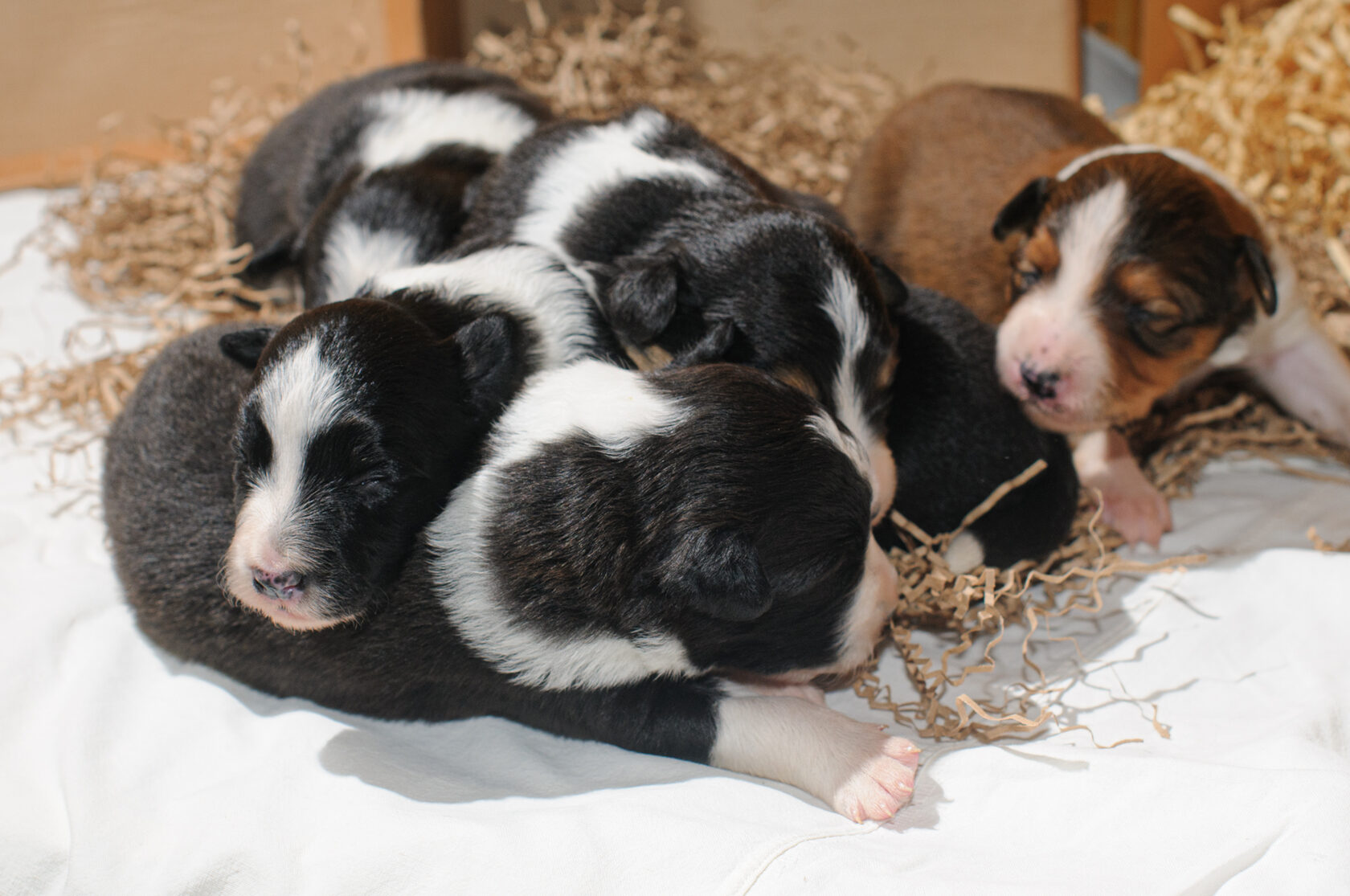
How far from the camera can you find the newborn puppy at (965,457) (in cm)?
326

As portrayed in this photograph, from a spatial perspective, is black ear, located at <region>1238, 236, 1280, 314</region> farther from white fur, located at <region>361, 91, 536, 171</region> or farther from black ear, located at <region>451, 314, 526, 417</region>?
white fur, located at <region>361, 91, 536, 171</region>

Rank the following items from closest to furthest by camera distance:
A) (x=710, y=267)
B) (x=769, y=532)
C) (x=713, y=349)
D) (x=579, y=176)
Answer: (x=769, y=532) → (x=713, y=349) → (x=710, y=267) → (x=579, y=176)

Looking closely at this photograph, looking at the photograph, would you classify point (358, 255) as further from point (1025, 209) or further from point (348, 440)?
point (1025, 209)

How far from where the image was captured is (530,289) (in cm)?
321

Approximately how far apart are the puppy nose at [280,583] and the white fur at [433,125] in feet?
6.93

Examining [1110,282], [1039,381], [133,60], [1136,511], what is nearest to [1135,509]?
[1136,511]

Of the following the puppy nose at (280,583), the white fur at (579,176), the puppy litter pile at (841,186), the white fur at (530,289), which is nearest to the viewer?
the puppy nose at (280,583)

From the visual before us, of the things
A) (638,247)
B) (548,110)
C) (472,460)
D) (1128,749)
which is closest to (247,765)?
(472,460)

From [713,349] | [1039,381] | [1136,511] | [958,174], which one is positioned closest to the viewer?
[713,349]

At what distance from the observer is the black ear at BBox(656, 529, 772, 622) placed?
94.3 inches

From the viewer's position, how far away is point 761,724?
2783 millimetres

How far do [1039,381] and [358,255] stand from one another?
2.34m

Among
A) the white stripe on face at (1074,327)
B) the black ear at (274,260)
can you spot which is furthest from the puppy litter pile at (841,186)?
the white stripe on face at (1074,327)

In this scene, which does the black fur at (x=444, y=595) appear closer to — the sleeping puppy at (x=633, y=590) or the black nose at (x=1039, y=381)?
the sleeping puppy at (x=633, y=590)
